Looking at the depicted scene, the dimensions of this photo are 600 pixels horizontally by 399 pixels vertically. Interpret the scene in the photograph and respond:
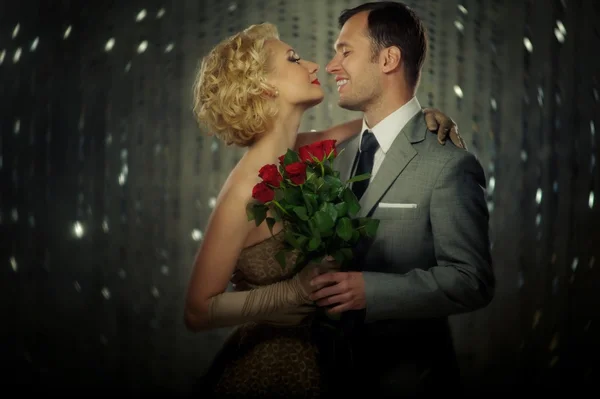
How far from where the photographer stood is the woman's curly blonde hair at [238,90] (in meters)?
2.31

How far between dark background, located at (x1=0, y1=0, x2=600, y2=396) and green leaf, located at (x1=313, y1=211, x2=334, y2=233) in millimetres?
551

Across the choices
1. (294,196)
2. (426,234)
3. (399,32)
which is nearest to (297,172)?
(294,196)

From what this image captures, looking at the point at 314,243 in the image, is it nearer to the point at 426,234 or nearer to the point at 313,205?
the point at 313,205

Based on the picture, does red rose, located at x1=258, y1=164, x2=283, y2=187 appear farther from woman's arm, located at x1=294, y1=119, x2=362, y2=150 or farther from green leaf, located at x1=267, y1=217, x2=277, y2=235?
woman's arm, located at x1=294, y1=119, x2=362, y2=150

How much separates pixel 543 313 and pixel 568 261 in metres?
0.18

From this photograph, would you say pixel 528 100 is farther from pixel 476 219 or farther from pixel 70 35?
pixel 70 35

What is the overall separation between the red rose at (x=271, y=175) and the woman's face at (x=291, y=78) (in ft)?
0.97

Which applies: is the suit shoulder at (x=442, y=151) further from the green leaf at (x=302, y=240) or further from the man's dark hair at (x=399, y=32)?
the green leaf at (x=302, y=240)

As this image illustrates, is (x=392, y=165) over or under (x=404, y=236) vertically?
over

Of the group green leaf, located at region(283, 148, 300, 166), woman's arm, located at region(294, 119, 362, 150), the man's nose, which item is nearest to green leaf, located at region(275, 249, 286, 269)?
green leaf, located at region(283, 148, 300, 166)

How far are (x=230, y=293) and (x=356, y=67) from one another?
2.37 feet

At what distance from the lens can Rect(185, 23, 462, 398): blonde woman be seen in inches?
86.7

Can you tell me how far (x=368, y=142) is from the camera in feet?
7.61

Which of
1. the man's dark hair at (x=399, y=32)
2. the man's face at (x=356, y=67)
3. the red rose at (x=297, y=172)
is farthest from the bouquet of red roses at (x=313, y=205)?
the man's dark hair at (x=399, y=32)
